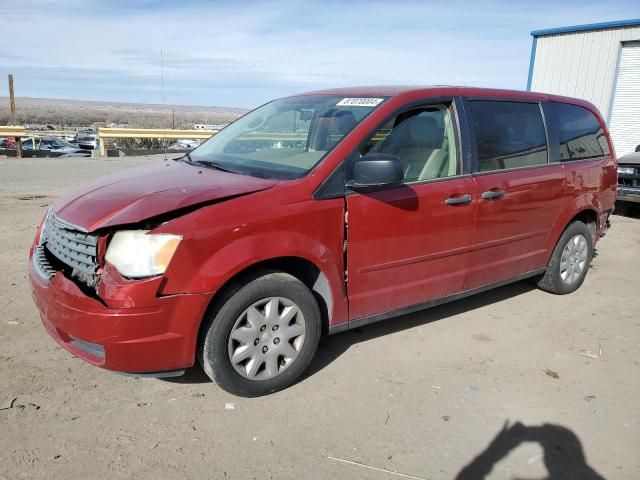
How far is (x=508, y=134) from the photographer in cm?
424

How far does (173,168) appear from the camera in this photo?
12.2ft

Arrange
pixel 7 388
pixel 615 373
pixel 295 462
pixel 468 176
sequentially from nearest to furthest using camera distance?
pixel 295 462 < pixel 7 388 < pixel 615 373 < pixel 468 176

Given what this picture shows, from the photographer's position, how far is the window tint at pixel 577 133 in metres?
4.75

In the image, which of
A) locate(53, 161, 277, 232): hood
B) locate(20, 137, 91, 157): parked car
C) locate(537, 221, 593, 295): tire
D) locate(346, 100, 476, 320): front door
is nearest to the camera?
locate(53, 161, 277, 232): hood

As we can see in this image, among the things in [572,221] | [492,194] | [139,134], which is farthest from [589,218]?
[139,134]

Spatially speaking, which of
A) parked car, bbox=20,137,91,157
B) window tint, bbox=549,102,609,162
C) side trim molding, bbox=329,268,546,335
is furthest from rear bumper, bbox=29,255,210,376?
parked car, bbox=20,137,91,157

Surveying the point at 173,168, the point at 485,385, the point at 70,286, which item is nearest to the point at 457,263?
the point at 485,385

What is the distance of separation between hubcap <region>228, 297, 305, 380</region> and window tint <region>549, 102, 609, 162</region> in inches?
120

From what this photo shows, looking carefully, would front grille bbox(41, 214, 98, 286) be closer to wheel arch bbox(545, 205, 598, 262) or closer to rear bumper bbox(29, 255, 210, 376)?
rear bumper bbox(29, 255, 210, 376)

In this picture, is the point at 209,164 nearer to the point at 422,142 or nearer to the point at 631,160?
the point at 422,142

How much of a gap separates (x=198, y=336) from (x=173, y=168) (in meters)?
1.37

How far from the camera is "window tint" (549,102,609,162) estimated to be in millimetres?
4754

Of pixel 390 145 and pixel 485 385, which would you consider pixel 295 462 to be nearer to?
pixel 485 385

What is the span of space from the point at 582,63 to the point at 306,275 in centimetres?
1438
